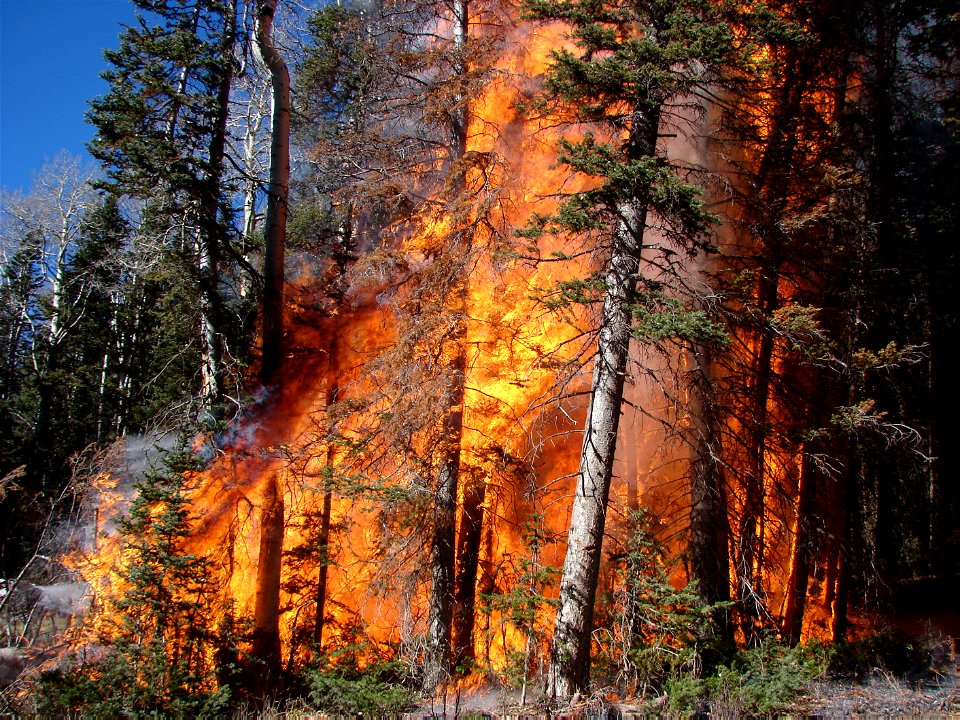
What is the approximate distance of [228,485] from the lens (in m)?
13.0

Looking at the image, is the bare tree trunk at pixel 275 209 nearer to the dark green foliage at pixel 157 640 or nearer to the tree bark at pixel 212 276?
the tree bark at pixel 212 276

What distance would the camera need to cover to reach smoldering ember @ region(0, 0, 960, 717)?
31.4 ft

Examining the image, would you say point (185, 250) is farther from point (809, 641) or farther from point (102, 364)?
point (809, 641)

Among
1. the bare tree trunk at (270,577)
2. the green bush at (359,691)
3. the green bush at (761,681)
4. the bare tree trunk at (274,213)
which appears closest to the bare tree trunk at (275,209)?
the bare tree trunk at (274,213)

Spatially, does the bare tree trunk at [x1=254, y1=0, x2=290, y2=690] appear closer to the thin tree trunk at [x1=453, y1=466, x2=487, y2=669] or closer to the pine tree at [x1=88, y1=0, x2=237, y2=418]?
the pine tree at [x1=88, y1=0, x2=237, y2=418]

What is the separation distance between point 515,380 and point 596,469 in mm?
2996

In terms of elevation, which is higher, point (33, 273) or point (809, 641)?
point (33, 273)

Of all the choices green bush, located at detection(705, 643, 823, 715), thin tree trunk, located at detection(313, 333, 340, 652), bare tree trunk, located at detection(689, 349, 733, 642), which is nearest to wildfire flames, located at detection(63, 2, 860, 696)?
thin tree trunk, located at detection(313, 333, 340, 652)

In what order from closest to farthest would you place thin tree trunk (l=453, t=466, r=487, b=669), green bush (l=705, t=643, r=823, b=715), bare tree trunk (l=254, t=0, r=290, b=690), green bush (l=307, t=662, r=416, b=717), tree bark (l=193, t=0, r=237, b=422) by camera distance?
green bush (l=705, t=643, r=823, b=715), green bush (l=307, t=662, r=416, b=717), thin tree trunk (l=453, t=466, r=487, b=669), tree bark (l=193, t=0, r=237, b=422), bare tree trunk (l=254, t=0, r=290, b=690)

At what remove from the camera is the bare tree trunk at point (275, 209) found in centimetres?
1455

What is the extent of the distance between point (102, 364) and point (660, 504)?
2032cm

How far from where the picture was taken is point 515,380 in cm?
1207

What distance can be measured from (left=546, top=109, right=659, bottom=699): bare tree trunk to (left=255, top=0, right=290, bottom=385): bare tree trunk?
7.98 metres

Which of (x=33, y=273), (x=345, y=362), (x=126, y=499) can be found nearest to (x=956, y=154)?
(x=345, y=362)
